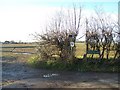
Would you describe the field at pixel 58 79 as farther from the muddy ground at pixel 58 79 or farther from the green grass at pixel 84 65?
the green grass at pixel 84 65

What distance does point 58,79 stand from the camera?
14.6m

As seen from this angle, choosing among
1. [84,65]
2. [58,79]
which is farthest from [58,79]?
[84,65]

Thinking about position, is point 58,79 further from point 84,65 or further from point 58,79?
point 84,65

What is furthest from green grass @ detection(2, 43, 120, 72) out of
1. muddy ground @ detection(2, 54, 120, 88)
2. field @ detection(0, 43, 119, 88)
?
muddy ground @ detection(2, 54, 120, 88)

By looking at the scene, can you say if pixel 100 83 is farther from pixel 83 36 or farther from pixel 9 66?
pixel 9 66

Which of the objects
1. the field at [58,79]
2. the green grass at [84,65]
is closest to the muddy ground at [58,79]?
the field at [58,79]

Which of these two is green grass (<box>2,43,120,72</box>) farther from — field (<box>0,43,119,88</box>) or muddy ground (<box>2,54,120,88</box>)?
muddy ground (<box>2,54,120,88</box>)

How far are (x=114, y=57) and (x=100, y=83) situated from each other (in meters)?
5.32

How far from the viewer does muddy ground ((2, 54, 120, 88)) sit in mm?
12875

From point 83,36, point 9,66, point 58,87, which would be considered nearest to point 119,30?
point 83,36

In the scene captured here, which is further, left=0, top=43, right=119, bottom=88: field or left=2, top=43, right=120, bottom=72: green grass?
left=2, top=43, right=120, bottom=72: green grass

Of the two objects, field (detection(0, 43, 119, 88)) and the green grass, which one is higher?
the green grass

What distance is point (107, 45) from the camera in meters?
18.3

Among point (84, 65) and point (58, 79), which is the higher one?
point (84, 65)
